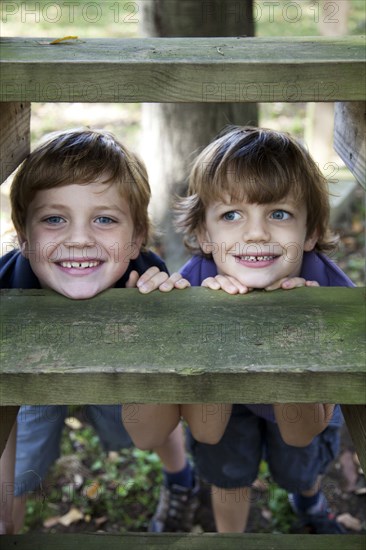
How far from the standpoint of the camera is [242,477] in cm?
241

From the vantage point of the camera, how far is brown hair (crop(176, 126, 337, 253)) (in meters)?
1.98

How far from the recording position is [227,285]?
5.69 ft

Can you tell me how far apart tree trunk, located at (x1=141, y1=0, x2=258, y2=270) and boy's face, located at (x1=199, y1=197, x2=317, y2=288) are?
132 centimetres

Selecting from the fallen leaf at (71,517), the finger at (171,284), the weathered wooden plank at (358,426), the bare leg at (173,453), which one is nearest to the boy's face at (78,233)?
the finger at (171,284)

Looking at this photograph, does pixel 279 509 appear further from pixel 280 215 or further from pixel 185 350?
pixel 185 350

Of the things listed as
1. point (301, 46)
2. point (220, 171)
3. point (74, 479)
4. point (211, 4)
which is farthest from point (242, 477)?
point (211, 4)

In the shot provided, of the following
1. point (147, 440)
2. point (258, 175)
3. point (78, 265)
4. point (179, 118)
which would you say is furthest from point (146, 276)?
point (179, 118)

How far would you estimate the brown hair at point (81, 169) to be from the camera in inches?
77.3

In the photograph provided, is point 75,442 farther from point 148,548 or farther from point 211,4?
point 211,4

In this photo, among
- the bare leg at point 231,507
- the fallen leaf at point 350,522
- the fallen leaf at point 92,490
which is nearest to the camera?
the bare leg at point 231,507

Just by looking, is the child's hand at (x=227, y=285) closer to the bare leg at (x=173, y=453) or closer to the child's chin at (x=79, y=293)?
the child's chin at (x=79, y=293)

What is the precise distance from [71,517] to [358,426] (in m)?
1.56

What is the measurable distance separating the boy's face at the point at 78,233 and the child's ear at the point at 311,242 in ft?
1.97

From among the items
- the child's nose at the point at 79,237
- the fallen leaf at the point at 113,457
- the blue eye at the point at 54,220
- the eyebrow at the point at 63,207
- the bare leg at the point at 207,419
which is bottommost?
the fallen leaf at the point at 113,457
